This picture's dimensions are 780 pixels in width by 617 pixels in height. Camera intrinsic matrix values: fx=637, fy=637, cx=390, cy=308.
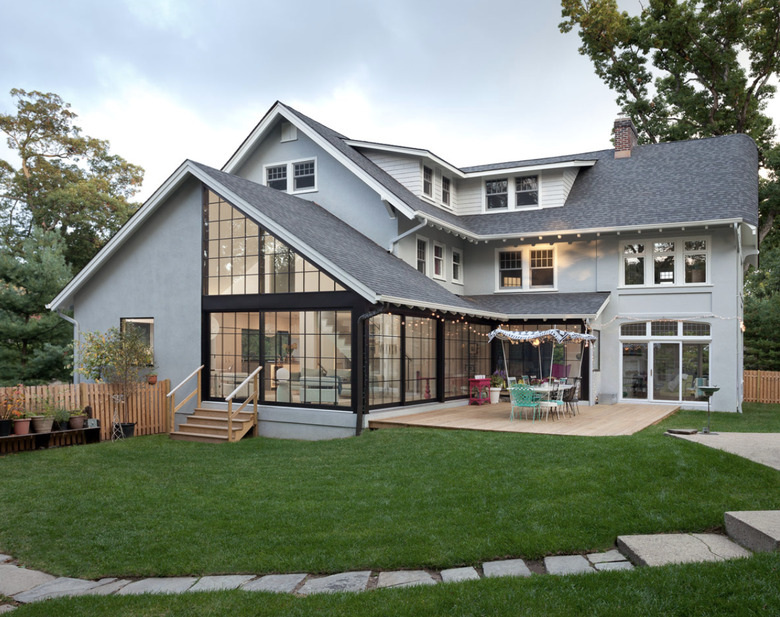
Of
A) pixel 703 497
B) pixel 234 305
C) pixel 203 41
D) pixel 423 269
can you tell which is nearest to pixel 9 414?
pixel 234 305

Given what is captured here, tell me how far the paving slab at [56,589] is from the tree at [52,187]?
2814cm

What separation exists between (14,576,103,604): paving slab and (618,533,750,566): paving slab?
467 centimetres

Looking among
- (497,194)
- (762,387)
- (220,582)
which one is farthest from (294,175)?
(762,387)

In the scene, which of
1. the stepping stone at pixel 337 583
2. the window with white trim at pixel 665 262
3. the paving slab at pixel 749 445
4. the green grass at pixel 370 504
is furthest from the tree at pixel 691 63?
the stepping stone at pixel 337 583

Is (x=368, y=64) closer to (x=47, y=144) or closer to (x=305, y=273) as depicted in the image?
(x=305, y=273)

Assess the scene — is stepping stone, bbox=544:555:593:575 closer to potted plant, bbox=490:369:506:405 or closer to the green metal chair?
the green metal chair

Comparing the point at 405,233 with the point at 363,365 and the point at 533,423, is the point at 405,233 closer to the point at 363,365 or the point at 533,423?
the point at 363,365

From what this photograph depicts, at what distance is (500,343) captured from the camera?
19250mm

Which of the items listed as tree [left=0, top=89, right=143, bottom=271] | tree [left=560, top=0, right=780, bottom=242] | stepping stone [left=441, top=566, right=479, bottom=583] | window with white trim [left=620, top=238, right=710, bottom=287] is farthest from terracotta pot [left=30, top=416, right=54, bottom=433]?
tree [left=560, top=0, right=780, bottom=242]

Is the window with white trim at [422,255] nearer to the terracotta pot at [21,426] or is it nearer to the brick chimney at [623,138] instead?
the brick chimney at [623,138]

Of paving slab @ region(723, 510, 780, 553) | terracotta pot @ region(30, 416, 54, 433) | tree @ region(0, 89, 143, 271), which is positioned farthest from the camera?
tree @ region(0, 89, 143, 271)

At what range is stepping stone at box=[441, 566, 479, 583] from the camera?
5129 mm

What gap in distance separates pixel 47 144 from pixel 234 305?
23561 millimetres

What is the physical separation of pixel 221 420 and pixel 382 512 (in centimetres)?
767
